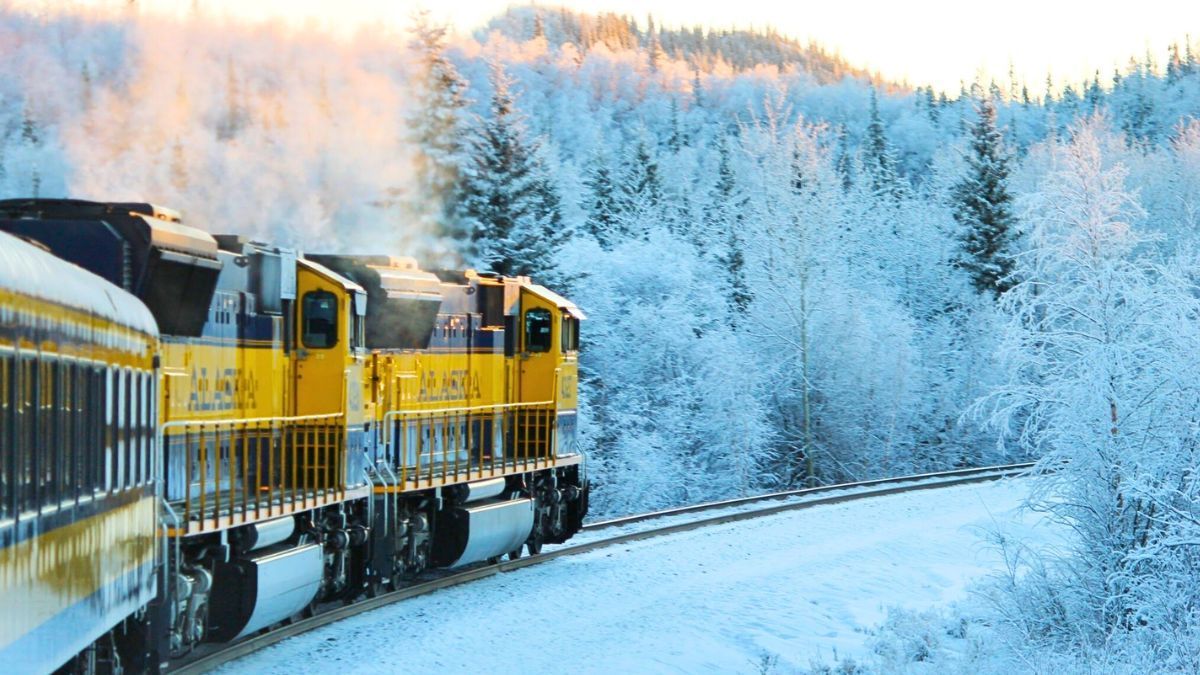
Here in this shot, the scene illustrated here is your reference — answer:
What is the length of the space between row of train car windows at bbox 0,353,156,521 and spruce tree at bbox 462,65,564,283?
74.8 ft

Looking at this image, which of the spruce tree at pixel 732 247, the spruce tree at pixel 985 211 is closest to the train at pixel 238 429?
the spruce tree at pixel 732 247

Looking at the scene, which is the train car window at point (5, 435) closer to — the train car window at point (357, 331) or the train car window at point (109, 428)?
the train car window at point (109, 428)

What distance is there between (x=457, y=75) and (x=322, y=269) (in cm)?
1910

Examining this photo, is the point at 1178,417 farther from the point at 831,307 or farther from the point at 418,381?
the point at 831,307

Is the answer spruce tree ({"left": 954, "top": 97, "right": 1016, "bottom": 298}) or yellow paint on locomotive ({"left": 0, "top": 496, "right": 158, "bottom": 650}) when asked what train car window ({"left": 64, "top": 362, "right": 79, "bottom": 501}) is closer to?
yellow paint on locomotive ({"left": 0, "top": 496, "right": 158, "bottom": 650})

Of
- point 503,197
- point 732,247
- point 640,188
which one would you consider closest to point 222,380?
point 503,197

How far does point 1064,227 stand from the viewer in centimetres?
1652

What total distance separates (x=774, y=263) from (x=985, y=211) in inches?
659

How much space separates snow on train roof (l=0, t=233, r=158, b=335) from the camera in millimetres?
5743

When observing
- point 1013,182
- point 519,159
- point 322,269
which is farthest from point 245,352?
point 1013,182

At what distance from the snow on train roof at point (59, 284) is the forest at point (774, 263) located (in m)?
7.73

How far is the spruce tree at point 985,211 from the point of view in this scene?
49.8m

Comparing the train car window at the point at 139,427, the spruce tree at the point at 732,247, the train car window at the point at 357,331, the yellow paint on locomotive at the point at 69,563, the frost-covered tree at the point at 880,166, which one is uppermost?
the frost-covered tree at the point at 880,166

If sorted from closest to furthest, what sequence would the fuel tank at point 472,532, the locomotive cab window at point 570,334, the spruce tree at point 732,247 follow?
1. the fuel tank at point 472,532
2. the locomotive cab window at point 570,334
3. the spruce tree at point 732,247
